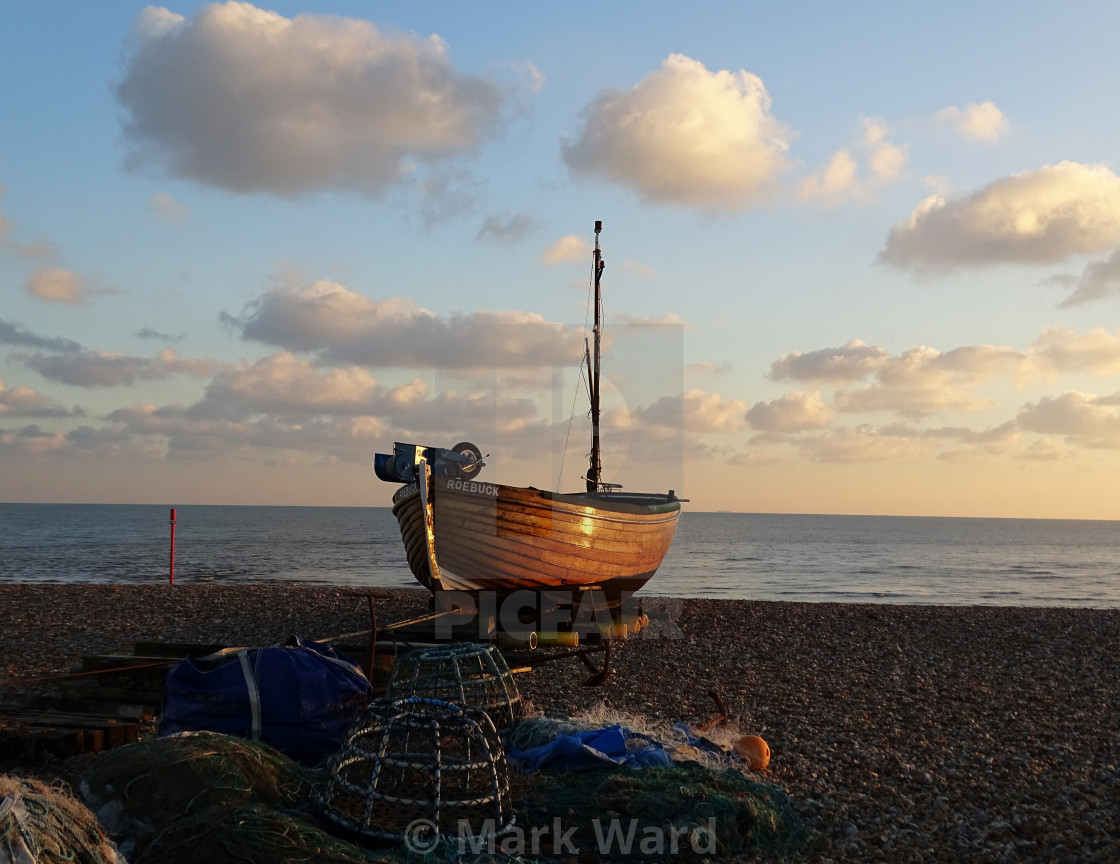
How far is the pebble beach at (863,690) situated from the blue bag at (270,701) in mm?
1457

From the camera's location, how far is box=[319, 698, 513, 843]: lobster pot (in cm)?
502

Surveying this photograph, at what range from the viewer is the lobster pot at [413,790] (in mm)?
5020

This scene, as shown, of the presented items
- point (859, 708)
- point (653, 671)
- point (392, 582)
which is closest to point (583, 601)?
point (653, 671)

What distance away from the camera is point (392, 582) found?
3991cm

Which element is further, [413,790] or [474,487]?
[474,487]

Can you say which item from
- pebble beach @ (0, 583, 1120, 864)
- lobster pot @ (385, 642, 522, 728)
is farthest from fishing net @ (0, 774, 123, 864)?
pebble beach @ (0, 583, 1120, 864)

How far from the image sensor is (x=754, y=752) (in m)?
7.18

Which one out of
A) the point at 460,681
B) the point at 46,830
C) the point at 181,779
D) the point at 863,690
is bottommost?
the point at 863,690

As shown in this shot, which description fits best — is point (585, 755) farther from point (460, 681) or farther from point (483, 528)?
point (483, 528)

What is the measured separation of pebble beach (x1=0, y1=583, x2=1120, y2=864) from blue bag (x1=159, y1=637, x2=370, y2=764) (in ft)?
4.78

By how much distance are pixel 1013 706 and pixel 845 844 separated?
5944 mm

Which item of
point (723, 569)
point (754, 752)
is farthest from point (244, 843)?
point (723, 569)

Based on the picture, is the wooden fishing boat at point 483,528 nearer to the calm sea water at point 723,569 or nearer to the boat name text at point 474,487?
the boat name text at point 474,487

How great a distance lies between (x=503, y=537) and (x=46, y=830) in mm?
11365
